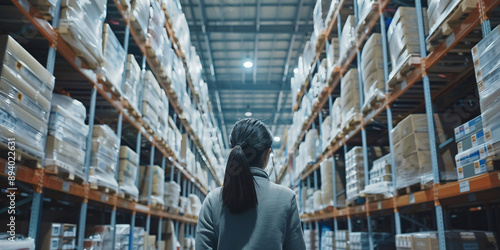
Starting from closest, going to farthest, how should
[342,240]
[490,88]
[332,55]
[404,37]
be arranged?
1. [490,88]
2. [404,37]
3. [342,240]
4. [332,55]

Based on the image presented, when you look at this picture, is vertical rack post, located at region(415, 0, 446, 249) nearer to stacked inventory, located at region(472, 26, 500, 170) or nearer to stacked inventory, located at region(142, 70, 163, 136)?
stacked inventory, located at region(472, 26, 500, 170)

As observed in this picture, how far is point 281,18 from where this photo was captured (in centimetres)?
1260

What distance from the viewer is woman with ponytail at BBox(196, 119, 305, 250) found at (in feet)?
5.98

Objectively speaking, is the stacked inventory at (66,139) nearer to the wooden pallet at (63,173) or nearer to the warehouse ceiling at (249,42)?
the wooden pallet at (63,173)

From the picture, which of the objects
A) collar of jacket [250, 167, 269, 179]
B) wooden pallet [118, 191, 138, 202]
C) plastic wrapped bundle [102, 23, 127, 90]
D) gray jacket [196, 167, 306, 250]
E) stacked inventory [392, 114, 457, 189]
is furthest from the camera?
wooden pallet [118, 191, 138, 202]

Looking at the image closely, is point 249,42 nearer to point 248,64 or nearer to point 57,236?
point 248,64

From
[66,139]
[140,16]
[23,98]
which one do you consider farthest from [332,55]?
[23,98]

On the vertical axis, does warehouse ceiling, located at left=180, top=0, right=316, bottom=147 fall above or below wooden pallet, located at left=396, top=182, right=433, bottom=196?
above

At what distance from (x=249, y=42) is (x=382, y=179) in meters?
10.3

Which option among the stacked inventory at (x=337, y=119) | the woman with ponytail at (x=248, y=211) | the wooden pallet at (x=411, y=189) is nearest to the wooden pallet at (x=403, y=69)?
the wooden pallet at (x=411, y=189)

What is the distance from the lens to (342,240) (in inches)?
268

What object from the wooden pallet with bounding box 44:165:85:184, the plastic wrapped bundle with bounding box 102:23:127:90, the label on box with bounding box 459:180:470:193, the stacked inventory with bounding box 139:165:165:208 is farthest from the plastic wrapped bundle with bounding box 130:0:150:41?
the label on box with bounding box 459:180:470:193

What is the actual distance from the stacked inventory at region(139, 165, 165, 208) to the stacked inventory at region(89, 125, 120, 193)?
169cm

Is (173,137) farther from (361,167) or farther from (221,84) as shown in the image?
(221,84)
